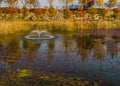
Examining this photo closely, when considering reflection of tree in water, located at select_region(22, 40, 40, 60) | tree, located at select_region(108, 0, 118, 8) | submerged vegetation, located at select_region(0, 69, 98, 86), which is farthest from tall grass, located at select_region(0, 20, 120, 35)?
submerged vegetation, located at select_region(0, 69, 98, 86)

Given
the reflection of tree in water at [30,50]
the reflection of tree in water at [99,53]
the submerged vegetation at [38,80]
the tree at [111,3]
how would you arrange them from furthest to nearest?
the tree at [111,3]
the reflection of tree in water at [30,50]
the reflection of tree in water at [99,53]
the submerged vegetation at [38,80]

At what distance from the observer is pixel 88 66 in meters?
14.2

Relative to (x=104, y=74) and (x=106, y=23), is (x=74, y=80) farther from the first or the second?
(x=106, y=23)

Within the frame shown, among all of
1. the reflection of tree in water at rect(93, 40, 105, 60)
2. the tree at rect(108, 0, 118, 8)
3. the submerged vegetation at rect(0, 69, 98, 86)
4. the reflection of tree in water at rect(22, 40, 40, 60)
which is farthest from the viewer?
the tree at rect(108, 0, 118, 8)

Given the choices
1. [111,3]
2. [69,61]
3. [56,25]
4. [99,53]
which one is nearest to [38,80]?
[69,61]

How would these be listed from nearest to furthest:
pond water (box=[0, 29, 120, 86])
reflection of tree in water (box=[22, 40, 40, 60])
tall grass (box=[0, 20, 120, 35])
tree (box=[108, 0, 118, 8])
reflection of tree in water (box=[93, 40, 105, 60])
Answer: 1. pond water (box=[0, 29, 120, 86])
2. reflection of tree in water (box=[93, 40, 105, 60])
3. reflection of tree in water (box=[22, 40, 40, 60])
4. tall grass (box=[0, 20, 120, 35])
5. tree (box=[108, 0, 118, 8])

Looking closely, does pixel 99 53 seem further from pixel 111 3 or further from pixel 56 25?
pixel 111 3

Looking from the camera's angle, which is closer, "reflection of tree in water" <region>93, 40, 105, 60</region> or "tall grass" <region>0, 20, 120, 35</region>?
"reflection of tree in water" <region>93, 40, 105, 60</region>

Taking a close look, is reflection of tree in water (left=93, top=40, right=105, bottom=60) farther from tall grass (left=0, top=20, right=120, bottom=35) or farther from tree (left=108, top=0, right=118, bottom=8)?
tree (left=108, top=0, right=118, bottom=8)

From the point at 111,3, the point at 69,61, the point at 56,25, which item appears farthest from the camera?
the point at 111,3

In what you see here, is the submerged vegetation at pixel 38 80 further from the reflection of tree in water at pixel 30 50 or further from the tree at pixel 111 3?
the tree at pixel 111 3

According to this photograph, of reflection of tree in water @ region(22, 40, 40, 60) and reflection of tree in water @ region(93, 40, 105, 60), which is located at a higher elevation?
reflection of tree in water @ region(22, 40, 40, 60)

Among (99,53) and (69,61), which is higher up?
(69,61)

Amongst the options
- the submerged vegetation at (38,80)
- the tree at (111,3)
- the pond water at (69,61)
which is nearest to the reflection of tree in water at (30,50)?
the pond water at (69,61)
